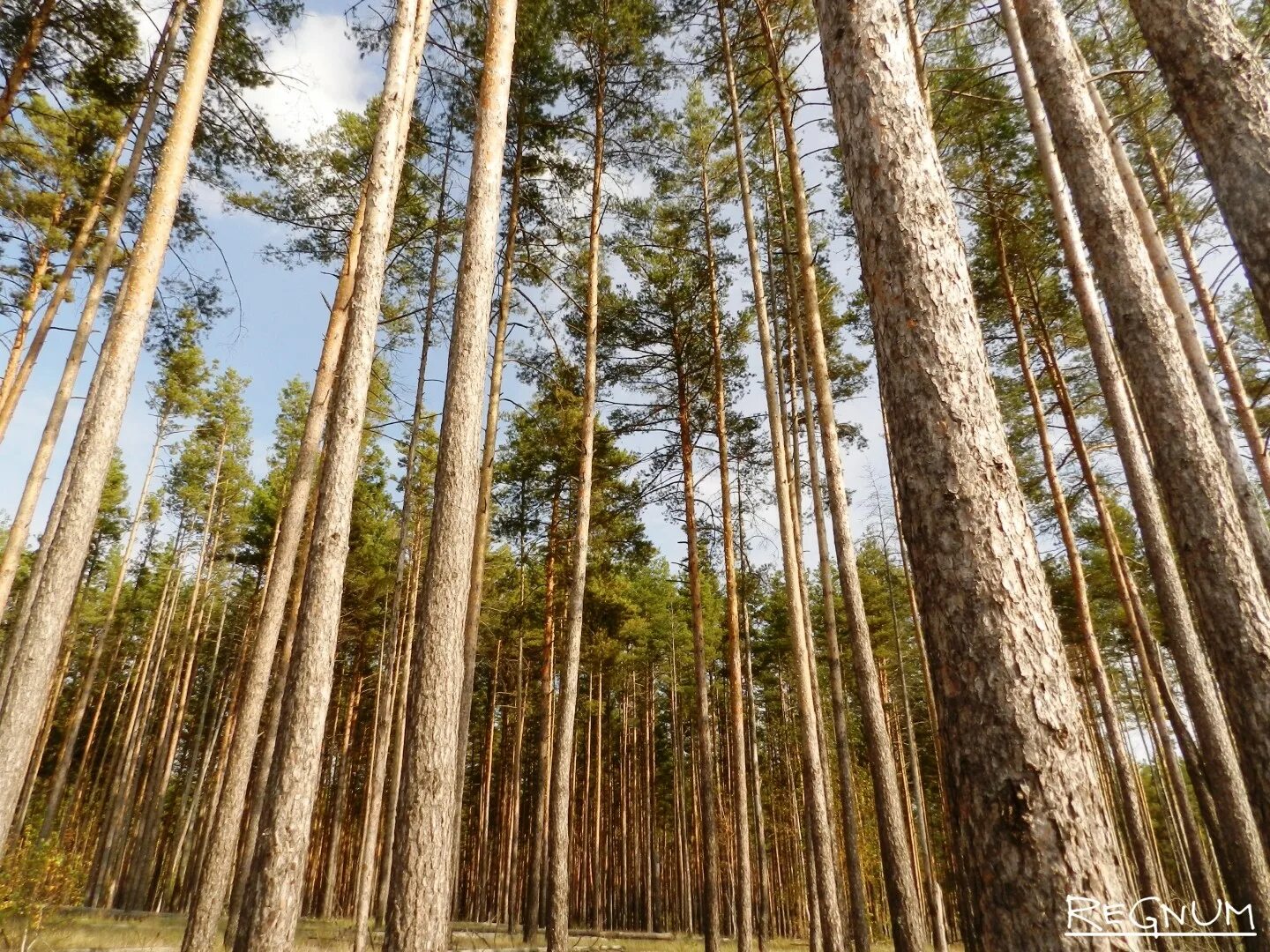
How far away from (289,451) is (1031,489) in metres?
18.4

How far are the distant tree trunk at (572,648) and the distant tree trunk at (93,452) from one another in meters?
4.94

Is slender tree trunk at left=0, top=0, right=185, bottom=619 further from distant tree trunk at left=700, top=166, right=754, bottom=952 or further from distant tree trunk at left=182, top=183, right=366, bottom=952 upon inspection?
distant tree trunk at left=700, top=166, right=754, bottom=952

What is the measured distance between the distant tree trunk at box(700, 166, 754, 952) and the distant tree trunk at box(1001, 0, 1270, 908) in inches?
204

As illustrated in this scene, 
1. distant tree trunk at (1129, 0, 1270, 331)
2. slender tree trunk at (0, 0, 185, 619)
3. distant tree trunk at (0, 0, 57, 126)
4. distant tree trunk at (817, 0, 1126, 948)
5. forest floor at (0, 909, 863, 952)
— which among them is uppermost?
distant tree trunk at (0, 0, 57, 126)

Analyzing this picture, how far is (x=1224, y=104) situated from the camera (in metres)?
3.09

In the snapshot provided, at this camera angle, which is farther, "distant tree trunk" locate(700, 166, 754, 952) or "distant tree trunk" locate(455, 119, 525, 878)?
"distant tree trunk" locate(700, 166, 754, 952)

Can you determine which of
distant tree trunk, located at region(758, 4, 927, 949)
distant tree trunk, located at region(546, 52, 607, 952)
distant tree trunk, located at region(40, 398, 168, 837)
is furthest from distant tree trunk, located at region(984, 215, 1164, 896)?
distant tree trunk, located at region(40, 398, 168, 837)

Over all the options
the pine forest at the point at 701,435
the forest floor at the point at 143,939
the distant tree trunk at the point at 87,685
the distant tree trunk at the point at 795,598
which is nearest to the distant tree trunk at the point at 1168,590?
the pine forest at the point at 701,435

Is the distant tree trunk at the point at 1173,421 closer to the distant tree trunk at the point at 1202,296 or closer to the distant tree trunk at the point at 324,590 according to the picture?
the distant tree trunk at the point at 1202,296

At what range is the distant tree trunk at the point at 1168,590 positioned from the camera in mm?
5273

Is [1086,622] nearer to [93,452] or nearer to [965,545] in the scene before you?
[965,545]

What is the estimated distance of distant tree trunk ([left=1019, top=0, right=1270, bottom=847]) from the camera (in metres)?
3.75

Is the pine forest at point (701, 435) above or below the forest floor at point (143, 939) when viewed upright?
above

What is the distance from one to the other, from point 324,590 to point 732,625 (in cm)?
703
